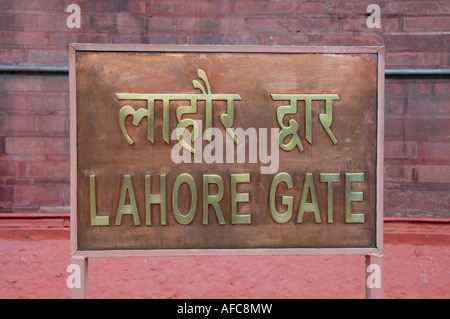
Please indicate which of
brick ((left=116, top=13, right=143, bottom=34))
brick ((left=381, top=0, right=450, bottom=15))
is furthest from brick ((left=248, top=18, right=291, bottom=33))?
brick ((left=116, top=13, right=143, bottom=34))

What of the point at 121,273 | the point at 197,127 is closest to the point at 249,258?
the point at 121,273

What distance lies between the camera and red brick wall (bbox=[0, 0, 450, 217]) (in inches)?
128

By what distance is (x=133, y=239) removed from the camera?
71.6 inches

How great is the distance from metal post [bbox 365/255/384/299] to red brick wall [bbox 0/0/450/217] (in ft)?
5.08

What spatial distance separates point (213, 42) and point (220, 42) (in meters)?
0.07

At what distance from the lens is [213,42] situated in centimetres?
331

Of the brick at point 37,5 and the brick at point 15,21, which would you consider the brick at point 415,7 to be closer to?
the brick at point 37,5

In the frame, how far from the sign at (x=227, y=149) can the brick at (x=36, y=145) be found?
1.72m

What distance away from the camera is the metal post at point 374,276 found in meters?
1.85

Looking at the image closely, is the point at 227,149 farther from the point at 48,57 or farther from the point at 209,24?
the point at 48,57

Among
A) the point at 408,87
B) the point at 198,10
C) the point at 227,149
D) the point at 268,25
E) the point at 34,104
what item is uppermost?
the point at 198,10

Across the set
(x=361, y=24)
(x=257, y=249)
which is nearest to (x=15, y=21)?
(x=257, y=249)

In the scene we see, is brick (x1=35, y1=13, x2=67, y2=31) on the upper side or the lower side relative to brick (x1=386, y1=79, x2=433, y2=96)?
upper

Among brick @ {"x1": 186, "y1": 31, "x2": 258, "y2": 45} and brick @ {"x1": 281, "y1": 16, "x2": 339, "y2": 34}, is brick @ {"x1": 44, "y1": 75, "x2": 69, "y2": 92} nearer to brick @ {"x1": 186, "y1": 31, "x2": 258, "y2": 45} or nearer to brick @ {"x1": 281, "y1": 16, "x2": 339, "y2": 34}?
brick @ {"x1": 186, "y1": 31, "x2": 258, "y2": 45}
